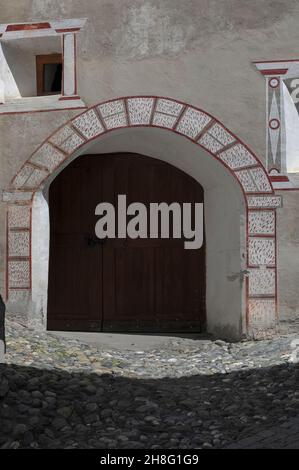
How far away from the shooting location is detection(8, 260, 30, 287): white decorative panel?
24.9 feet

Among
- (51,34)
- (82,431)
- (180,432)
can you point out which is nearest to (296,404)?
(180,432)

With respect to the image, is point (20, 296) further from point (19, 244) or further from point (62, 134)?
point (62, 134)

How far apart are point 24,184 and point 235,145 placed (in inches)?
94.1

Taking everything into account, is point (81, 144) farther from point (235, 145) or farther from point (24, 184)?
point (235, 145)

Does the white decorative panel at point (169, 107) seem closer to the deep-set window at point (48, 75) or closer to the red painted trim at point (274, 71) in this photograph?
the red painted trim at point (274, 71)

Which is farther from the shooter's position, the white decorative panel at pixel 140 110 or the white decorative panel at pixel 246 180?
the white decorative panel at pixel 140 110

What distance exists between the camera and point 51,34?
7.79m

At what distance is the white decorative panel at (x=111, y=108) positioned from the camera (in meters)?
7.61

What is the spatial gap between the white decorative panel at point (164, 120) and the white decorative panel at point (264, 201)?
1176 millimetres

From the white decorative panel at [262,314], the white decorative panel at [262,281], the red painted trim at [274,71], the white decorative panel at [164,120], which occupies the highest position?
the red painted trim at [274,71]

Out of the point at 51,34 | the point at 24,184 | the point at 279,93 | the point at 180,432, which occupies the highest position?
the point at 51,34

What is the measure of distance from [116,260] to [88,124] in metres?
1.83

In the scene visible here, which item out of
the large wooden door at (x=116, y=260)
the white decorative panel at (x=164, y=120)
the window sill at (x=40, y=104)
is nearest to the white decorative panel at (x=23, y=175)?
the window sill at (x=40, y=104)

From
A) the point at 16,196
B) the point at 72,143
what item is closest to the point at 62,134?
the point at 72,143
